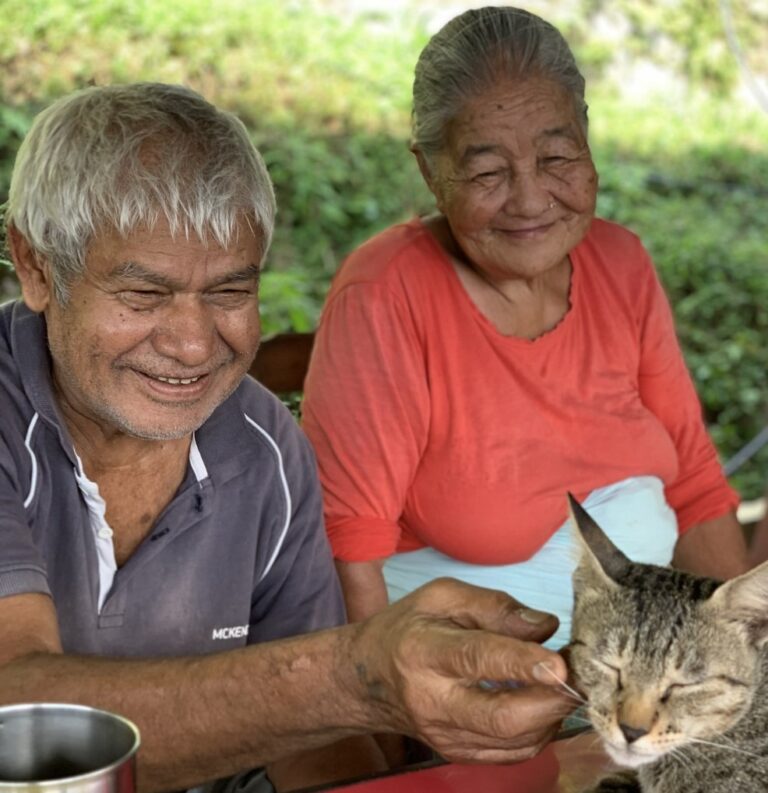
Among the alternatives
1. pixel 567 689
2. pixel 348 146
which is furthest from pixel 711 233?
pixel 567 689

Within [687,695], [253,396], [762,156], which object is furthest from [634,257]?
[762,156]

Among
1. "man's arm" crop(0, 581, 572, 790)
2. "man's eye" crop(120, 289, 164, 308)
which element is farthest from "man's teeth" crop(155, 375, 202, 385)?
"man's arm" crop(0, 581, 572, 790)

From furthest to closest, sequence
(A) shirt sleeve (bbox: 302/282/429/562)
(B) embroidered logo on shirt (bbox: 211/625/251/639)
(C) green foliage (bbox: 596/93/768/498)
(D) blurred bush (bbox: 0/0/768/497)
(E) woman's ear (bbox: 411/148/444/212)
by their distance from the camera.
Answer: (C) green foliage (bbox: 596/93/768/498) < (D) blurred bush (bbox: 0/0/768/497) < (E) woman's ear (bbox: 411/148/444/212) < (A) shirt sleeve (bbox: 302/282/429/562) < (B) embroidered logo on shirt (bbox: 211/625/251/639)

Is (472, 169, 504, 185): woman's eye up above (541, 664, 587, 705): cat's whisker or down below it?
above

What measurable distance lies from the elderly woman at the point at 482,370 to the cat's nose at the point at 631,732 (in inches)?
37.4

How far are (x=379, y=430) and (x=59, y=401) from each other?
2.51ft

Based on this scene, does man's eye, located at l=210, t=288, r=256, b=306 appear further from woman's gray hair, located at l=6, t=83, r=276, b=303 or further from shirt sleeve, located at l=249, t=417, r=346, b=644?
shirt sleeve, located at l=249, t=417, r=346, b=644

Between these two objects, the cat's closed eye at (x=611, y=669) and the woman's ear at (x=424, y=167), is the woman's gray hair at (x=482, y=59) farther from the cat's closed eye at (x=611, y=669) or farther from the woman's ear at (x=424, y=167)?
the cat's closed eye at (x=611, y=669)

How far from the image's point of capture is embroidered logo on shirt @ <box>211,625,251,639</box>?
221 centimetres

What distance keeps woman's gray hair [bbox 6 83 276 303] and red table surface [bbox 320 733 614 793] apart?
0.84m

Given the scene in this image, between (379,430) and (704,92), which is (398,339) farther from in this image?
(704,92)

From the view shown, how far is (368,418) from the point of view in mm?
Answer: 2666

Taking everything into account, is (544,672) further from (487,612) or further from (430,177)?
(430,177)

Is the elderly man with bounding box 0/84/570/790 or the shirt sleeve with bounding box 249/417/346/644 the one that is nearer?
the elderly man with bounding box 0/84/570/790
